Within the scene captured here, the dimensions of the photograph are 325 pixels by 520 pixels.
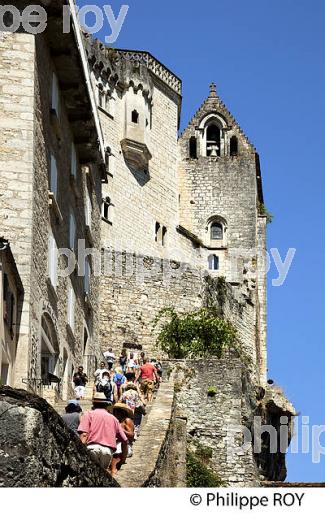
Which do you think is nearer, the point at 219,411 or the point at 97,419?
the point at 97,419

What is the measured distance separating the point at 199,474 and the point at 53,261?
735 centimetres

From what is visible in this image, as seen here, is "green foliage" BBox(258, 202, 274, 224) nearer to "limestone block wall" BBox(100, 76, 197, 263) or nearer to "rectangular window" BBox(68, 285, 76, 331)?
"limestone block wall" BBox(100, 76, 197, 263)

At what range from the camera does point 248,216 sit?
70.6m

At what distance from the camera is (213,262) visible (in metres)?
68.5

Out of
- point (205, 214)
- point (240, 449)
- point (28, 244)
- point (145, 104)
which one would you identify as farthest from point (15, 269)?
point (205, 214)

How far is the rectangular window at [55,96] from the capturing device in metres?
29.3

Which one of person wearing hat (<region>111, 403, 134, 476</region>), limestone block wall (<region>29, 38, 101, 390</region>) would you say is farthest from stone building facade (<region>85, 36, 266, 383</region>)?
person wearing hat (<region>111, 403, 134, 476</region>)

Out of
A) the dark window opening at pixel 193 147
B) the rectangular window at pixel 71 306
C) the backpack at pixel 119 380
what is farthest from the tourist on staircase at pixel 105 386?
the dark window opening at pixel 193 147

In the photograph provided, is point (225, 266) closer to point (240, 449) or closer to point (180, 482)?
point (240, 449)

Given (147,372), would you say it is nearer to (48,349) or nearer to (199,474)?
(48,349)

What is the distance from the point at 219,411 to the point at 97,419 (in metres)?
21.5

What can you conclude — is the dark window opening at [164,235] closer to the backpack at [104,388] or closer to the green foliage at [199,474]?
the green foliage at [199,474]

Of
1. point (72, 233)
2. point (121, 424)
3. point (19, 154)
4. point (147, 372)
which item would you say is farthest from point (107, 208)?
point (121, 424)

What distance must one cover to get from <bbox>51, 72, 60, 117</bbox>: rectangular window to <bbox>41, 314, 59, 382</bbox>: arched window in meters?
4.36
